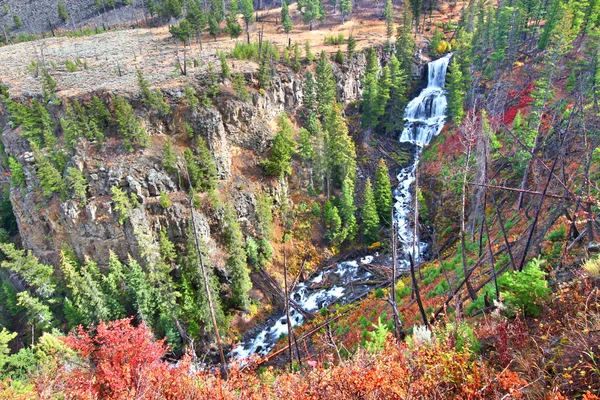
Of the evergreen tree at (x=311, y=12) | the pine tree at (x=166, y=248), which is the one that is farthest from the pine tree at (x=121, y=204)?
the evergreen tree at (x=311, y=12)

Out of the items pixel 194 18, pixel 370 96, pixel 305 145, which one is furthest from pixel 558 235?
pixel 194 18

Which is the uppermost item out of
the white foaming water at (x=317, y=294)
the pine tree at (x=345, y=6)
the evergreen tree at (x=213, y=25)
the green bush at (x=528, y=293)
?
the pine tree at (x=345, y=6)

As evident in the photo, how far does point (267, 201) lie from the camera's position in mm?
39562

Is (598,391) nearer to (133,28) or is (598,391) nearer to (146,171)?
(146,171)

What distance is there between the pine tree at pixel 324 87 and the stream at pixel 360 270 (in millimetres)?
14195

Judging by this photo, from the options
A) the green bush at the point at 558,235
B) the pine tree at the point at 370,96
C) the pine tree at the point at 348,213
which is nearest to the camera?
the green bush at the point at 558,235

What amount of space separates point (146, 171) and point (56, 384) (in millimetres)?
22284

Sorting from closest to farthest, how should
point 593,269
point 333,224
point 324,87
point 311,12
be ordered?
point 593,269
point 333,224
point 324,87
point 311,12

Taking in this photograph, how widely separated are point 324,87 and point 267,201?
1992 centimetres

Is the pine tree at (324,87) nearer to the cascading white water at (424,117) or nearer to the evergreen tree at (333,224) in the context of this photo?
the cascading white water at (424,117)

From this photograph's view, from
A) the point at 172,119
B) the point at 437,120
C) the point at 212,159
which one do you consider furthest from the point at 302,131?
the point at 437,120

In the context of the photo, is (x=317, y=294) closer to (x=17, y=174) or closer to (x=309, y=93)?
(x=309, y=93)

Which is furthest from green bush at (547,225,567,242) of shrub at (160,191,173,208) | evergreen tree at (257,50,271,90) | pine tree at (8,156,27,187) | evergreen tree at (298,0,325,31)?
evergreen tree at (298,0,325,31)

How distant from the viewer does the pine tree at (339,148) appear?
42.1 metres
